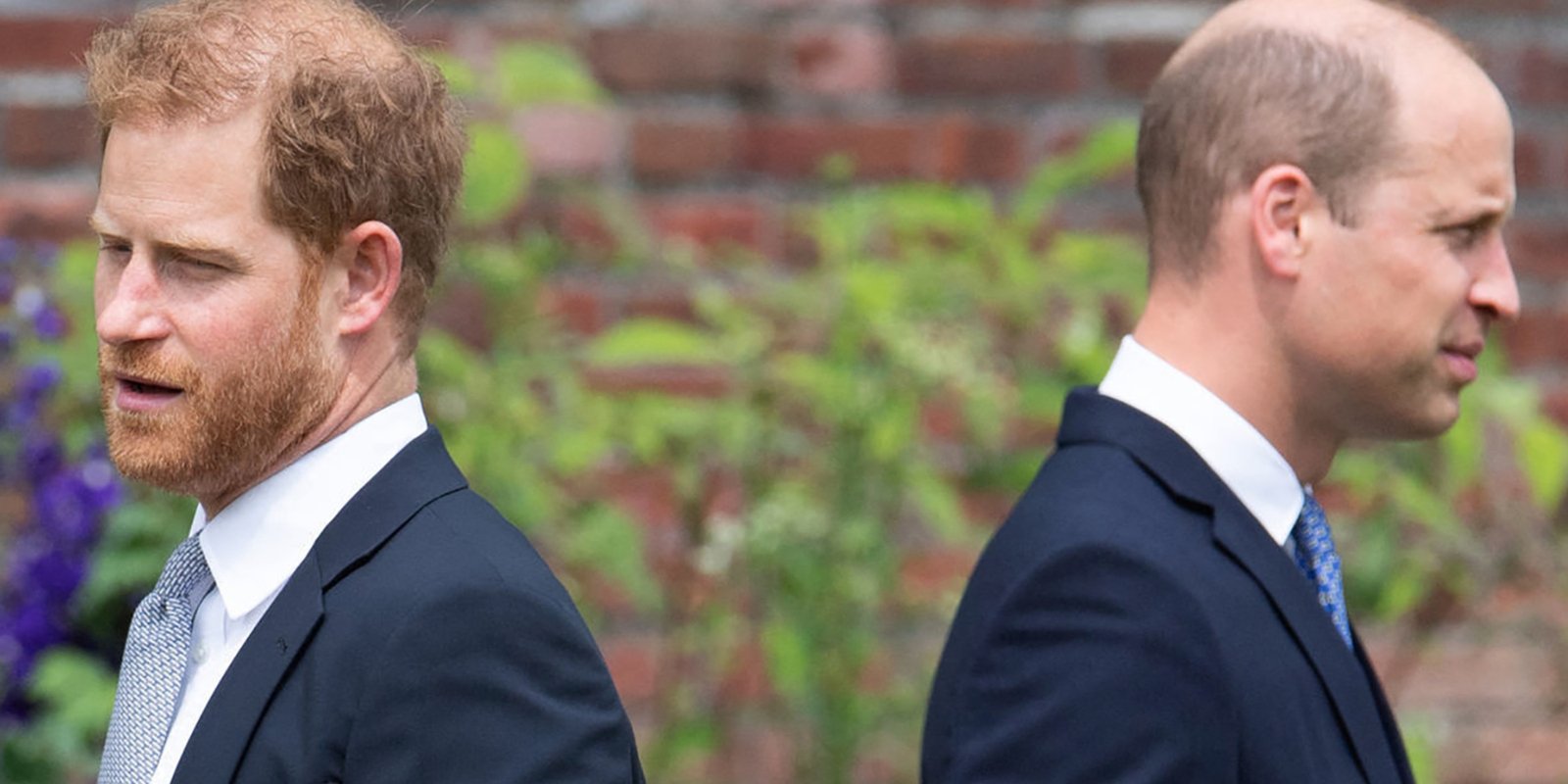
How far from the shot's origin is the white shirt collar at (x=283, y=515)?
1.87 m

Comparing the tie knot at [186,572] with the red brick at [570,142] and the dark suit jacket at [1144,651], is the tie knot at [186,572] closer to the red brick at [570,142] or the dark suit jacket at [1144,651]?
the dark suit jacket at [1144,651]

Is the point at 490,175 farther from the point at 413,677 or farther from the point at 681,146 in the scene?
the point at 413,677

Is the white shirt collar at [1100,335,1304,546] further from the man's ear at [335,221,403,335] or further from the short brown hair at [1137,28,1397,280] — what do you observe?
the man's ear at [335,221,403,335]

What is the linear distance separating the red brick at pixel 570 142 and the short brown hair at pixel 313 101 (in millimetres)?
1699

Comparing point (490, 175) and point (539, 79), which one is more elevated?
point (539, 79)

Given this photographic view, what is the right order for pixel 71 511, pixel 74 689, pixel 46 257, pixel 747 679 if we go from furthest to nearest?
pixel 747 679, pixel 46 257, pixel 71 511, pixel 74 689

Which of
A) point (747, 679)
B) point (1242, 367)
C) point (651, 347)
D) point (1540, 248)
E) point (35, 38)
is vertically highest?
point (35, 38)

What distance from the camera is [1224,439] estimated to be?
2227mm

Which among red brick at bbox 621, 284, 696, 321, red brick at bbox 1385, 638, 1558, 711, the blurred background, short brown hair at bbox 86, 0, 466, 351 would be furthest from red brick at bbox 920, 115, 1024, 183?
short brown hair at bbox 86, 0, 466, 351

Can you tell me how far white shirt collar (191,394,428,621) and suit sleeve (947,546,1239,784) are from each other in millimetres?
622

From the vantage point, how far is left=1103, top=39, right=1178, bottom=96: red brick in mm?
3762

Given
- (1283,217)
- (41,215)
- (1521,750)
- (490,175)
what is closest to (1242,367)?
(1283,217)

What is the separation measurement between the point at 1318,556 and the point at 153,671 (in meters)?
1.22

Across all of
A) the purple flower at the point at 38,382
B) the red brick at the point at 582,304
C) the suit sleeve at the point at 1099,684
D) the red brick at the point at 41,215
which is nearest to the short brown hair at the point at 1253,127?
the suit sleeve at the point at 1099,684
